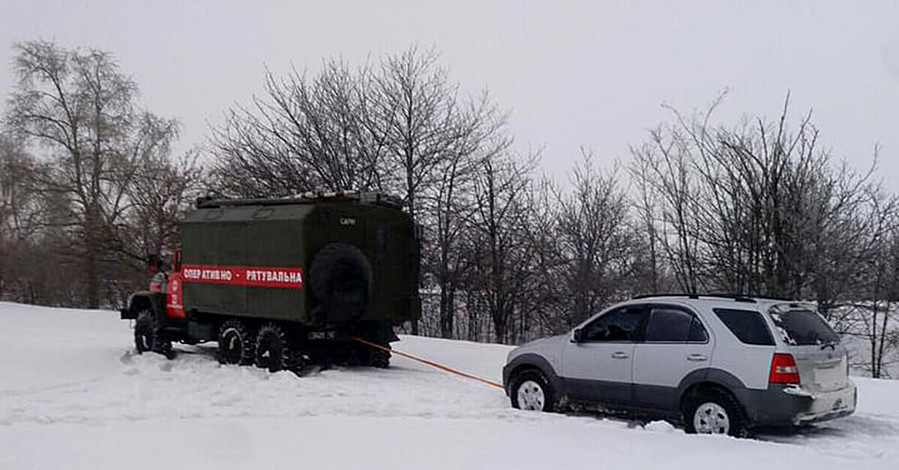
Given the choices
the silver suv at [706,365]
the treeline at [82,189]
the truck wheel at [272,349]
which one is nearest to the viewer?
the silver suv at [706,365]

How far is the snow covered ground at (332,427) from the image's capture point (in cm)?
694

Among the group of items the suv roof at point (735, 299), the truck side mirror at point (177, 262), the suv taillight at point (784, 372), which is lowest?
the suv taillight at point (784, 372)

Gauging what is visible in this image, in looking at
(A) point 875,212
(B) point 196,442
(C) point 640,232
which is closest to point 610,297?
(C) point 640,232

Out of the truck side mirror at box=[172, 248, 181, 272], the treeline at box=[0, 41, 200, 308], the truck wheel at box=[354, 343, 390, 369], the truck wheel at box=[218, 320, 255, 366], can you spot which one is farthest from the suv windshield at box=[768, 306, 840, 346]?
the treeline at box=[0, 41, 200, 308]

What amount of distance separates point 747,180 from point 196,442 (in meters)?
18.6

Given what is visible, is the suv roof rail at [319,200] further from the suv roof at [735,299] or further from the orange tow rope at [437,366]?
the suv roof at [735,299]

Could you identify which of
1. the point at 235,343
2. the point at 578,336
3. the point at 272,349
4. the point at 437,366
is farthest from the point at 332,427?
the point at 235,343

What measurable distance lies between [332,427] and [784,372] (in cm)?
450

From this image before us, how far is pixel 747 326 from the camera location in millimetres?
8688

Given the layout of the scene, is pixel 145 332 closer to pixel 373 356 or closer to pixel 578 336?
pixel 373 356

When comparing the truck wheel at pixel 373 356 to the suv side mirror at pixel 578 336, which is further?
the truck wheel at pixel 373 356

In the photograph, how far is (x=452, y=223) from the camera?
2764 cm

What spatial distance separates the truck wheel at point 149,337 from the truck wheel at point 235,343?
5.77 feet

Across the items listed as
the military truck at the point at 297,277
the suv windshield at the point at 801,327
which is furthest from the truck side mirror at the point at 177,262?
the suv windshield at the point at 801,327
